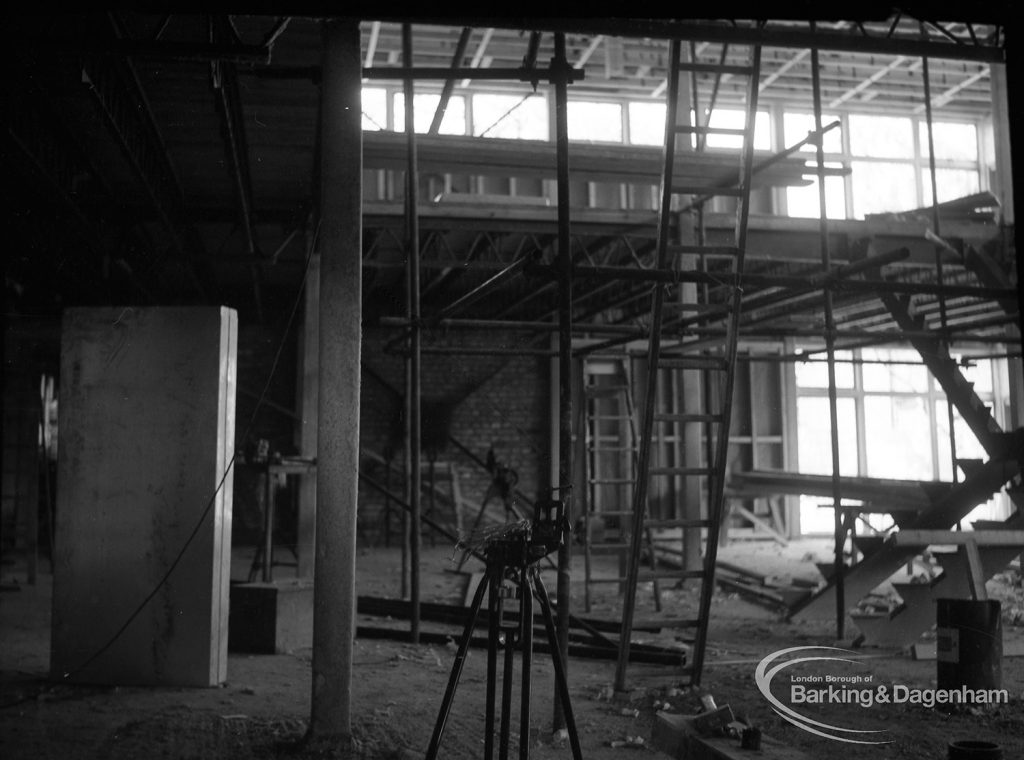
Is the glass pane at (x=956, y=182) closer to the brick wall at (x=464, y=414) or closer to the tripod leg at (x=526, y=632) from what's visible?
the brick wall at (x=464, y=414)

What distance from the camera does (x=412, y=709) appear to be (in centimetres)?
537

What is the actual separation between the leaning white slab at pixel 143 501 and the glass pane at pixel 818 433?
15186mm

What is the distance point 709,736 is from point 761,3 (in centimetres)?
335

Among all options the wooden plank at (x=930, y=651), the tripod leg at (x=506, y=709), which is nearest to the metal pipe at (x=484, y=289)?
the tripod leg at (x=506, y=709)

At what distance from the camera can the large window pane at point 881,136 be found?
19.2 m

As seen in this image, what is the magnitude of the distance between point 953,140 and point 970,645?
17277mm

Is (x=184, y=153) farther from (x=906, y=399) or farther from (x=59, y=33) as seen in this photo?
(x=906, y=399)

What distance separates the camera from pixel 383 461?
617 inches

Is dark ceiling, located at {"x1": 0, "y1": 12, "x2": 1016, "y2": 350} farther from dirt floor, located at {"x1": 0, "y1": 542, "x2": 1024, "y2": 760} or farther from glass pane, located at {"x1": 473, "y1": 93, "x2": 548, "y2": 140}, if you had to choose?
dirt floor, located at {"x1": 0, "y1": 542, "x2": 1024, "y2": 760}

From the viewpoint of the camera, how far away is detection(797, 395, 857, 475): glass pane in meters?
18.7

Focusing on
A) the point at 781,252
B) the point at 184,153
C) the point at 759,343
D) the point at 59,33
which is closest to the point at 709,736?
the point at 59,33

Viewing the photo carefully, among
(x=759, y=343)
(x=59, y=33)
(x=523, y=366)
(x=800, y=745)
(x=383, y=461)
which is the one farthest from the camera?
(x=759, y=343)

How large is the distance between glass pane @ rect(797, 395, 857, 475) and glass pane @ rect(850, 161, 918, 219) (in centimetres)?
410

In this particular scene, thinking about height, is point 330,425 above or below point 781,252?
below
